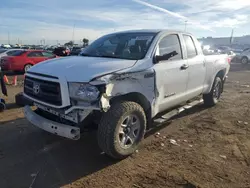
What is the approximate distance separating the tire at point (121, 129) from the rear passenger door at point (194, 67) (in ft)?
6.07

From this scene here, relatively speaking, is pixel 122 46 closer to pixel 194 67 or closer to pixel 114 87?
pixel 114 87

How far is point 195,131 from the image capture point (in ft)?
17.6

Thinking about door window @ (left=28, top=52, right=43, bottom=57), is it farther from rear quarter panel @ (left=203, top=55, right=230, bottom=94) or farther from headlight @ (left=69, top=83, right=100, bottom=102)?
headlight @ (left=69, top=83, right=100, bottom=102)

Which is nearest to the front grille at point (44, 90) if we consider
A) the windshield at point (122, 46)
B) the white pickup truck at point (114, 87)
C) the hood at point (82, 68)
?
the white pickup truck at point (114, 87)

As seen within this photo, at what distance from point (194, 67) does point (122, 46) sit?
1.73 meters

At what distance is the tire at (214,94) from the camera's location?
706cm

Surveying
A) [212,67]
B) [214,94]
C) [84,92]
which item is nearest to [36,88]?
[84,92]

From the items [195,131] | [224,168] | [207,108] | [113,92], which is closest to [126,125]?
[113,92]

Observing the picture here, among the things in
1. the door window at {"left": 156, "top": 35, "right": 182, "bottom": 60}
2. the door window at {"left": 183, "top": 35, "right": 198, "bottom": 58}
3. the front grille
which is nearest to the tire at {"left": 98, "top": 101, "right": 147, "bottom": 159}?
the front grille

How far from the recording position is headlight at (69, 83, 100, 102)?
11.5 ft

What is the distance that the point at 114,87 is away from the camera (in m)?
3.66

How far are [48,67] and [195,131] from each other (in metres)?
3.14

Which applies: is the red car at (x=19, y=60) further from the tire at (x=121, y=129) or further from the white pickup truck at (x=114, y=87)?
the tire at (x=121, y=129)

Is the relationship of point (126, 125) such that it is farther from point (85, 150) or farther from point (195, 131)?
point (195, 131)
